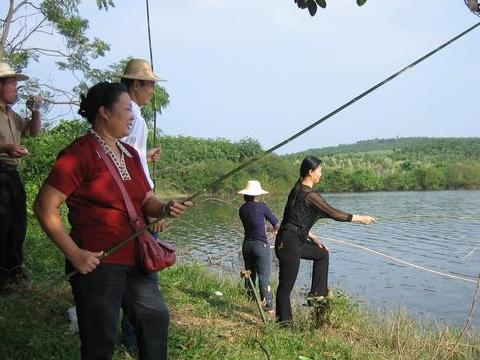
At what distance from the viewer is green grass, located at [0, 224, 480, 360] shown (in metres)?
3.66

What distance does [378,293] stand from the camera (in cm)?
1134

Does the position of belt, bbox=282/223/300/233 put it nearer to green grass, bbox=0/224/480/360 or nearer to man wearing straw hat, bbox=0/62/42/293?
green grass, bbox=0/224/480/360

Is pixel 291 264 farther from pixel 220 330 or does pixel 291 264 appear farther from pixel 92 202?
pixel 92 202

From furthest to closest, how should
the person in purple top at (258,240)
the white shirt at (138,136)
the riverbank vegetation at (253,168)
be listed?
1. the riverbank vegetation at (253,168)
2. the person in purple top at (258,240)
3. the white shirt at (138,136)

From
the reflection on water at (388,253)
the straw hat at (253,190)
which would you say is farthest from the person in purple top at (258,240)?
the reflection on water at (388,253)

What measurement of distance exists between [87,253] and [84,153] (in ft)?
1.44

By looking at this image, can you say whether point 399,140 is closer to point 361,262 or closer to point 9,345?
point 361,262

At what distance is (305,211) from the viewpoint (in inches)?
202

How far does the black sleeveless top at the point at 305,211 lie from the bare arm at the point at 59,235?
9.62 feet

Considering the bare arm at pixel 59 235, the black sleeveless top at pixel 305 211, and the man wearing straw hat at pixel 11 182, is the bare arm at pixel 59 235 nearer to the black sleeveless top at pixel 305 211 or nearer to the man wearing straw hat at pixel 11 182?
the man wearing straw hat at pixel 11 182

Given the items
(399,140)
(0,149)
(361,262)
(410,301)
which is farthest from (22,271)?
(399,140)

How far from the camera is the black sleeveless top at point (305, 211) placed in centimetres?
507

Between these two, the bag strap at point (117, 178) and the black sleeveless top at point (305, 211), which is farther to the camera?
the black sleeveless top at point (305, 211)

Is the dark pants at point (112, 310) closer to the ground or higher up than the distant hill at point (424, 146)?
closer to the ground
